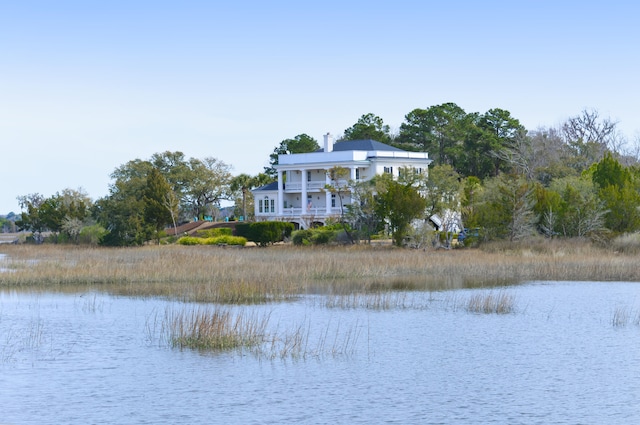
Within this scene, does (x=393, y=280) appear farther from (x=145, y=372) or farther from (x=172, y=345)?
(x=145, y=372)

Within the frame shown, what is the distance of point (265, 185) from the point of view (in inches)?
3327

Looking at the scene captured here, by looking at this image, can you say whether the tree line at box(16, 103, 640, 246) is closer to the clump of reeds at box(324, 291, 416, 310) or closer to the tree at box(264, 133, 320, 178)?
the tree at box(264, 133, 320, 178)

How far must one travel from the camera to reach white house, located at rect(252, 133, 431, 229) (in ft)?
249

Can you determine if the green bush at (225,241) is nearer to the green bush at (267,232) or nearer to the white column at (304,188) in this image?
the green bush at (267,232)

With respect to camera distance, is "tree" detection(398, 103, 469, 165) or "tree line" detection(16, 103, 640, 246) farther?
"tree" detection(398, 103, 469, 165)

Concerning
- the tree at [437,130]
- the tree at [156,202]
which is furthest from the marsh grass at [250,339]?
the tree at [437,130]

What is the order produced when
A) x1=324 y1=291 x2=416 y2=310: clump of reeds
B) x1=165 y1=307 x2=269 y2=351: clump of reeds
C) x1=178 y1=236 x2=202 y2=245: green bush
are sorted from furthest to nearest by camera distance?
x1=178 y1=236 x2=202 y2=245: green bush, x1=324 y1=291 x2=416 y2=310: clump of reeds, x1=165 y1=307 x2=269 y2=351: clump of reeds

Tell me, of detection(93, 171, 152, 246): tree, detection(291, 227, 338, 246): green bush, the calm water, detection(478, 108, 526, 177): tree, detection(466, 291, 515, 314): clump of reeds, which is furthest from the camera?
detection(478, 108, 526, 177): tree

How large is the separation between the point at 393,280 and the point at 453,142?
52.8 m

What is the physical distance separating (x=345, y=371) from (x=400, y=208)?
35.6 m

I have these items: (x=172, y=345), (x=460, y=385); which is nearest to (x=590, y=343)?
(x=460, y=385)

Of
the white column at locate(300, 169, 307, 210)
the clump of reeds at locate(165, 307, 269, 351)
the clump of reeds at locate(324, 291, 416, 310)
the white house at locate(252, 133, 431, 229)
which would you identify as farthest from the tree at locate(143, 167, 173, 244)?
the clump of reeds at locate(165, 307, 269, 351)

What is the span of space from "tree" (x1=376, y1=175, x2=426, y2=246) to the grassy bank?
981 centimetres

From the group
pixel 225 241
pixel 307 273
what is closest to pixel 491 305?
pixel 307 273
